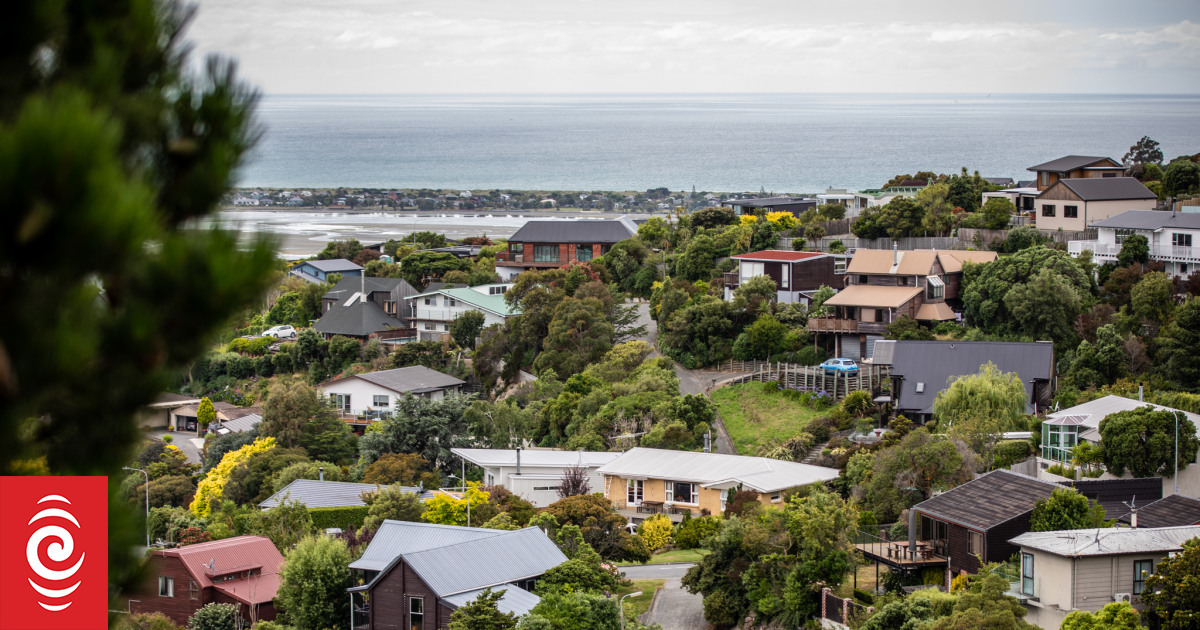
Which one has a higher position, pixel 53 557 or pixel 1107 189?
pixel 1107 189

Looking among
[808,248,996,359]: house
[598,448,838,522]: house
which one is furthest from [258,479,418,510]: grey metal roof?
[808,248,996,359]: house

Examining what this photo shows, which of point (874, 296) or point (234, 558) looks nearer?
point (234, 558)

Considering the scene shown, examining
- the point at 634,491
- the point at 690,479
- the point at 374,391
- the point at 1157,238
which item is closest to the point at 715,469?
the point at 690,479

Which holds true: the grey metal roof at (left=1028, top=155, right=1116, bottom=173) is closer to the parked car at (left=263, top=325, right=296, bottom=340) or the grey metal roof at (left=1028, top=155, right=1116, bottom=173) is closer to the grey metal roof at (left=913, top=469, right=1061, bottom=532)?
the grey metal roof at (left=913, top=469, right=1061, bottom=532)

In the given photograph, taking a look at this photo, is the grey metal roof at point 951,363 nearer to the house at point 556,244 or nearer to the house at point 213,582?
the house at point 213,582

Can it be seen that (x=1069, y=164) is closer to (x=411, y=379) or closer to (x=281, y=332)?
(x=411, y=379)

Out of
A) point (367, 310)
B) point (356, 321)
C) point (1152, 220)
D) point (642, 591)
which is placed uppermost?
point (1152, 220)

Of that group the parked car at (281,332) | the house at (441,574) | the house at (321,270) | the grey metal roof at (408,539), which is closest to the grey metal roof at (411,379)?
the parked car at (281,332)
